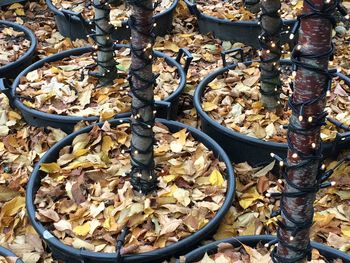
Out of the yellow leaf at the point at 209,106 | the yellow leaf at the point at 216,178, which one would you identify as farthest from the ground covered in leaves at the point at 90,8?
the yellow leaf at the point at 216,178

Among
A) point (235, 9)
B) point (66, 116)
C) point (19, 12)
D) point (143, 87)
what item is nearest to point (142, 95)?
point (143, 87)

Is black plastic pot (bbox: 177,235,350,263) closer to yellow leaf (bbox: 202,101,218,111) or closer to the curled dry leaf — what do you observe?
the curled dry leaf

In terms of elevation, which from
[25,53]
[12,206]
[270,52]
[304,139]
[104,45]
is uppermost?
[304,139]

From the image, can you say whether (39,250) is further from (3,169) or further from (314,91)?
(314,91)

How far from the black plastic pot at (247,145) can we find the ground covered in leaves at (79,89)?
0.42 m

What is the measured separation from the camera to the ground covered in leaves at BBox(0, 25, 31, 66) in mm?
3443

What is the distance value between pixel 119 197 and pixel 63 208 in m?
0.25

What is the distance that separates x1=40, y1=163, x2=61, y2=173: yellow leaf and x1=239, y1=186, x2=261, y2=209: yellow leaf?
885 mm

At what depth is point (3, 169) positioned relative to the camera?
8.66 ft

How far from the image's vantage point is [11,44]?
11.9 feet

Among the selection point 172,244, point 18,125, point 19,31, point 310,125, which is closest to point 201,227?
point 172,244

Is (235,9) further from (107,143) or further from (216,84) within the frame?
(107,143)

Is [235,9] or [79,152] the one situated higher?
[235,9]

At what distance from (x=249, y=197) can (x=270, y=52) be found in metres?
0.77
